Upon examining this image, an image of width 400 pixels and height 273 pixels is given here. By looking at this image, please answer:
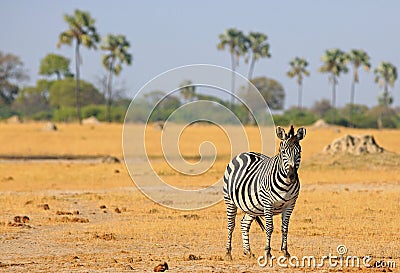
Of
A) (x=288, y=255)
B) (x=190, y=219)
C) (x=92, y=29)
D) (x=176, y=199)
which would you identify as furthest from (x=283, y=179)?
(x=92, y=29)

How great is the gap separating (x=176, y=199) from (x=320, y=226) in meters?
A: 8.81

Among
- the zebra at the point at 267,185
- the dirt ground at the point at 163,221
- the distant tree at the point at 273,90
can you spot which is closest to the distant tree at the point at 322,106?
the distant tree at the point at 273,90

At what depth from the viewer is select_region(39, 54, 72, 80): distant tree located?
134 meters

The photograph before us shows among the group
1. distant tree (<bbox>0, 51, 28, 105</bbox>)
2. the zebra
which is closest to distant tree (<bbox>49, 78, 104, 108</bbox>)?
distant tree (<bbox>0, 51, 28, 105</bbox>)

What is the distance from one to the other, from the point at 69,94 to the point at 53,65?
17680 mm

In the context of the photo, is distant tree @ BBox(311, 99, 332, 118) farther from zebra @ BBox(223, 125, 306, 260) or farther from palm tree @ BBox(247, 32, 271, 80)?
zebra @ BBox(223, 125, 306, 260)

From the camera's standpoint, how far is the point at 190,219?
20281 millimetres

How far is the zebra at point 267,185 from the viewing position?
12.3m

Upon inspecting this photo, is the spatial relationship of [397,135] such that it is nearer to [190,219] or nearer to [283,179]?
[190,219]

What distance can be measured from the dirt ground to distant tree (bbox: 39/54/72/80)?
93722 millimetres

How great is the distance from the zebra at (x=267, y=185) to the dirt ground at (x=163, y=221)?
762 mm

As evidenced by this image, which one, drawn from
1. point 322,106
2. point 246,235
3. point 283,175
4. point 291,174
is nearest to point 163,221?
point 246,235

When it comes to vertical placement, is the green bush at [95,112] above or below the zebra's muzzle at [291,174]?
above

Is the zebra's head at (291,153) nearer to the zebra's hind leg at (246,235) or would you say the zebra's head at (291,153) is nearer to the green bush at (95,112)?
the zebra's hind leg at (246,235)
